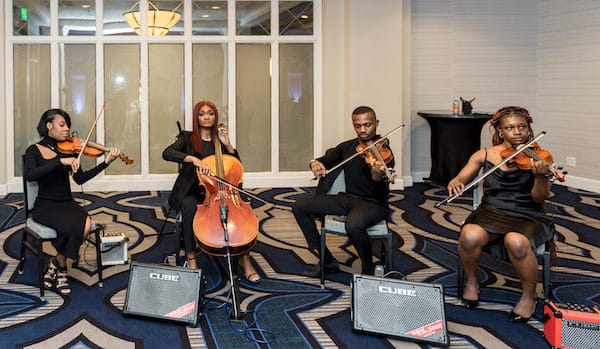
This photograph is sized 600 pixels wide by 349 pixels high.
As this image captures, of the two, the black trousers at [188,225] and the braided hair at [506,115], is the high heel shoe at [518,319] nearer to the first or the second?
the braided hair at [506,115]

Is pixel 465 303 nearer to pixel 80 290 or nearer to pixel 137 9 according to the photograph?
pixel 80 290

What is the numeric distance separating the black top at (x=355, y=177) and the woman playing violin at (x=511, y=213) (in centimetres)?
65

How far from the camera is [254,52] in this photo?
8.00 metres

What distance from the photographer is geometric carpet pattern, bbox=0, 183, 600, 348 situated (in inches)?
118

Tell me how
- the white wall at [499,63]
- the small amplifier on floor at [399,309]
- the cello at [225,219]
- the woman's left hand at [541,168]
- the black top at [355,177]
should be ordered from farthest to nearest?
the white wall at [499,63], the black top at [355,177], the cello at [225,219], the woman's left hand at [541,168], the small amplifier on floor at [399,309]

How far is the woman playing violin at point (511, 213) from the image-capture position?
323cm

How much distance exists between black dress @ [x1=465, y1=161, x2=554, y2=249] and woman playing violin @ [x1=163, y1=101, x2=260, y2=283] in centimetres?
148

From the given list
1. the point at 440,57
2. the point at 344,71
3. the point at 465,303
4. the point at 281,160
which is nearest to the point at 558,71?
the point at 440,57

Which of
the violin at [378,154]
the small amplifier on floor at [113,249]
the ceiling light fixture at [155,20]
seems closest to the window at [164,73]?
the ceiling light fixture at [155,20]

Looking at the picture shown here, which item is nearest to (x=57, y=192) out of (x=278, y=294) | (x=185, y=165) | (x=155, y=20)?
(x=185, y=165)

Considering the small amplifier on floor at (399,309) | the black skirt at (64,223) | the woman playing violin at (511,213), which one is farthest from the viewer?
the black skirt at (64,223)

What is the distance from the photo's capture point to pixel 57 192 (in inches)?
153

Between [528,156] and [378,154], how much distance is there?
2.89 ft

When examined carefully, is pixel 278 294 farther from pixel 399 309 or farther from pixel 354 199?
pixel 399 309
